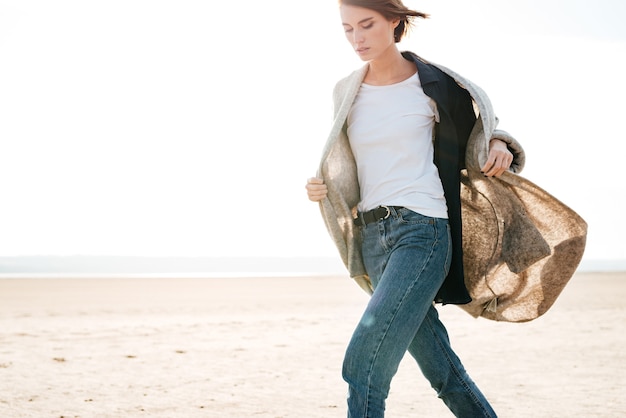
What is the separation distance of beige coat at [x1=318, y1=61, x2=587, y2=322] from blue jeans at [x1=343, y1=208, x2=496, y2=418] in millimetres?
209

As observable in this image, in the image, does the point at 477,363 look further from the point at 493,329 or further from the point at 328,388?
the point at 493,329

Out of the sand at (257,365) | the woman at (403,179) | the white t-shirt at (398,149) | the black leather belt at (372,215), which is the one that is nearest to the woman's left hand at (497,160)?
the woman at (403,179)

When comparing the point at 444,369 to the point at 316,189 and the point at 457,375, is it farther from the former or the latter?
the point at 316,189

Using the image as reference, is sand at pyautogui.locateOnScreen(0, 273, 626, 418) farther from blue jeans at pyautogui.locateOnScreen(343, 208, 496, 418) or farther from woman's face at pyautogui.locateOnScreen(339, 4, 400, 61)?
woman's face at pyautogui.locateOnScreen(339, 4, 400, 61)

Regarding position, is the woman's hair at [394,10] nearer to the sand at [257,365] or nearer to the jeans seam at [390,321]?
the jeans seam at [390,321]

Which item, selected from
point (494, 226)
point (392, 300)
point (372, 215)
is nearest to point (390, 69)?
point (372, 215)

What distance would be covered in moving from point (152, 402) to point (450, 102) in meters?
4.02

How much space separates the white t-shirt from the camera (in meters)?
3.14

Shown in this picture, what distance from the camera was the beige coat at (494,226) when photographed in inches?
131

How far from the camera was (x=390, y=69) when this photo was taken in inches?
134

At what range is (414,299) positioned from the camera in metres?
2.95

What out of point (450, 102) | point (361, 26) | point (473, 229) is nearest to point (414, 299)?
point (473, 229)

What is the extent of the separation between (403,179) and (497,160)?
407mm

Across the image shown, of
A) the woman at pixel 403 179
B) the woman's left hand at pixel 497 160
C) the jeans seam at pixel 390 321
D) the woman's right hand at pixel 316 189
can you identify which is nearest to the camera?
the jeans seam at pixel 390 321
